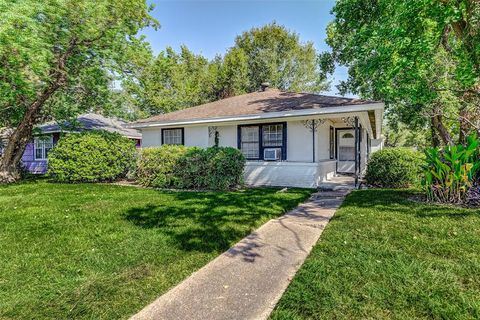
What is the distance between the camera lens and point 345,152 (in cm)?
1541

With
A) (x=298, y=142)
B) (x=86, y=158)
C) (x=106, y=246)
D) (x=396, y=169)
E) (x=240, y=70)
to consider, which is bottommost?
(x=106, y=246)

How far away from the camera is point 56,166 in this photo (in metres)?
11.3

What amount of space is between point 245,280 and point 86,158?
10.4 metres

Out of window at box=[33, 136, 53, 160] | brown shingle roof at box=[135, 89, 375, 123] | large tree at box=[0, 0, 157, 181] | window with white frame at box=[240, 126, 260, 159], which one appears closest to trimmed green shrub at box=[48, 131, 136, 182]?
large tree at box=[0, 0, 157, 181]

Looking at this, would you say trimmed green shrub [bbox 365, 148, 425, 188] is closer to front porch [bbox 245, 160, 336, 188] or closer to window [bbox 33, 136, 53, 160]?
front porch [bbox 245, 160, 336, 188]

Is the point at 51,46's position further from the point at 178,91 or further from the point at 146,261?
the point at 178,91

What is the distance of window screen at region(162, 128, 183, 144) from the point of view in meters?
13.7

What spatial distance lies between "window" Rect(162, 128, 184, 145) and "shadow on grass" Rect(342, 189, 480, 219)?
28.9 feet

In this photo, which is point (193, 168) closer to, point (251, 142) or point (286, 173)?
point (251, 142)

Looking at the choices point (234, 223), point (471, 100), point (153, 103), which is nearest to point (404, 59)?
point (234, 223)

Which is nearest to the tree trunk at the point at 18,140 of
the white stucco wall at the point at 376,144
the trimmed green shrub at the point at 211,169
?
the trimmed green shrub at the point at 211,169

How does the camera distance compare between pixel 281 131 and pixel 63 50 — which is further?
pixel 63 50

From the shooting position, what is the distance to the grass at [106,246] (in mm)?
2732

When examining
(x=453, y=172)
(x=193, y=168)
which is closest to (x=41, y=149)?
(x=193, y=168)
